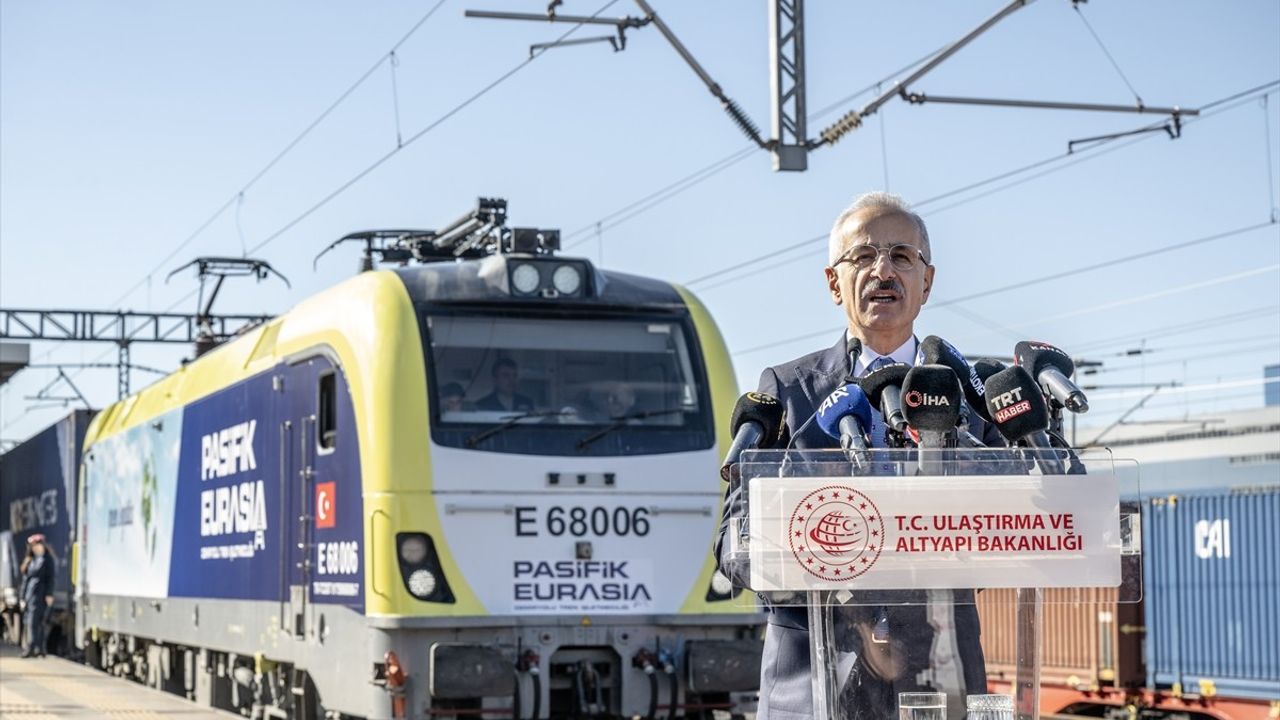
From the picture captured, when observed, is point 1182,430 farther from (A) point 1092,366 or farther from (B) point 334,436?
(B) point 334,436

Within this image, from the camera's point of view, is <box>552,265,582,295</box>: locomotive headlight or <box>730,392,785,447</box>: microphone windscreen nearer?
<box>730,392,785,447</box>: microphone windscreen

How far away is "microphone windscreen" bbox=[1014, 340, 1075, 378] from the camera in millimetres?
2887

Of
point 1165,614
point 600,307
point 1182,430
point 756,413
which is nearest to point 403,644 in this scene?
point 600,307

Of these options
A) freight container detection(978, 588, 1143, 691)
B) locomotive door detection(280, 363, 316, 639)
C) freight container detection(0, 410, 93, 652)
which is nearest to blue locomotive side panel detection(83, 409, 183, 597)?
freight container detection(0, 410, 93, 652)

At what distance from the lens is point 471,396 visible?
34.2 feet

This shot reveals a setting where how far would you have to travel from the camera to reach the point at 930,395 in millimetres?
2689

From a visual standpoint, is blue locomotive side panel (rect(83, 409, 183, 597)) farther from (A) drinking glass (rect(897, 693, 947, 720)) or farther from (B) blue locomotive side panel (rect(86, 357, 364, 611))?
(A) drinking glass (rect(897, 693, 947, 720))

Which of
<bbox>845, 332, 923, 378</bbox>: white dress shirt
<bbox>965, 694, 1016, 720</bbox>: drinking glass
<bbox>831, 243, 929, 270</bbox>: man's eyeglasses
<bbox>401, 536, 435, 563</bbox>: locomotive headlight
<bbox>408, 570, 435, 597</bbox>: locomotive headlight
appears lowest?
<bbox>408, 570, 435, 597</bbox>: locomotive headlight

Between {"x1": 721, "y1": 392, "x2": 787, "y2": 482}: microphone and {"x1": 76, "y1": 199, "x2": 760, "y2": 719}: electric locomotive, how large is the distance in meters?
7.06

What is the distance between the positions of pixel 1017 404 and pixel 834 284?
0.73 meters

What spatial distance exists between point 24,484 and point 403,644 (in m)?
21.2

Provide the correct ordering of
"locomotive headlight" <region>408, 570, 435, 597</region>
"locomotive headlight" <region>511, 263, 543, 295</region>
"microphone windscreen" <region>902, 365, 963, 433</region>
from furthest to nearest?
"locomotive headlight" <region>511, 263, 543, 295</region> → "locomotive headlight" <region>408, 570, 435, 597</region> → "microphone windscreen" <region>902, 365, 963, 433</region>

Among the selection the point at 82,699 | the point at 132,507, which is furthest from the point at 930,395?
→ the point at 132,507

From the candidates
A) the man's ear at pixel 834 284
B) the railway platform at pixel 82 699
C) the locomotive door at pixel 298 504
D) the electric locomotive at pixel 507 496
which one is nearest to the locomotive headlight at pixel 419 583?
the electric locomotive at pixel 507 496
